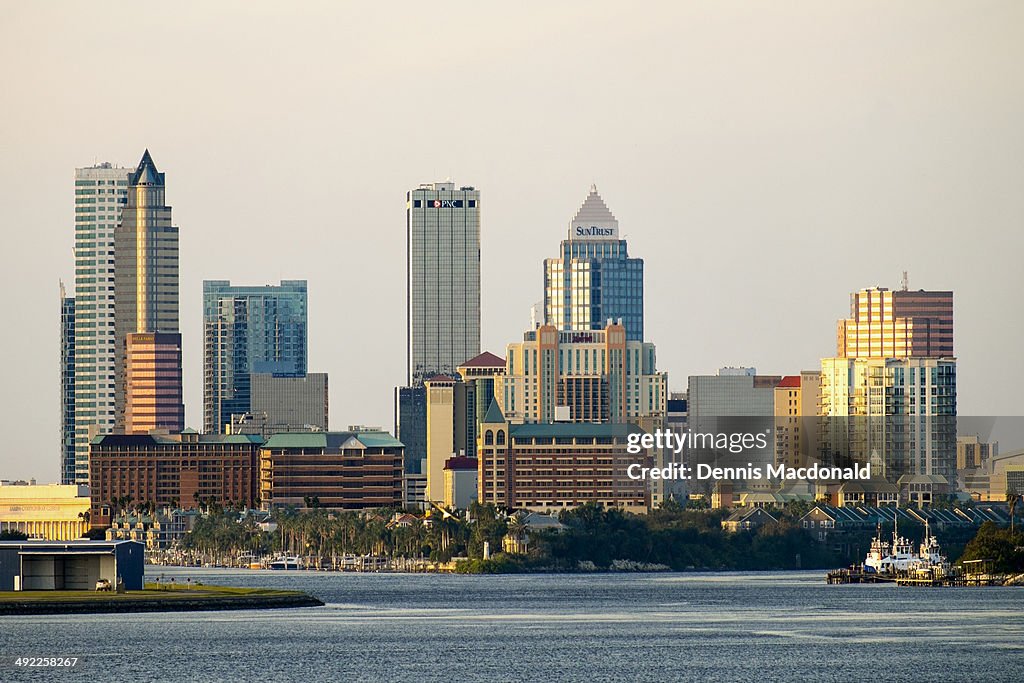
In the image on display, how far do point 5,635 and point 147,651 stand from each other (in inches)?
480

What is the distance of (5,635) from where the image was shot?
606ft

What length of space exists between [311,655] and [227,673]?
15.4 meters

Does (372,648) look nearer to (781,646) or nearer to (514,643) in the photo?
(514,643)

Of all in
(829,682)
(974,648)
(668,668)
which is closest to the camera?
(829,682)

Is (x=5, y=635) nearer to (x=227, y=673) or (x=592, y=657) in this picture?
(x=227, y=673)

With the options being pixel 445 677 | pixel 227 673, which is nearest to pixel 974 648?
pixel 445 677

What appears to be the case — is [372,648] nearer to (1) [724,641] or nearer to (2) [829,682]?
(1) [724,641]

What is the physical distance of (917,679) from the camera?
16212cm

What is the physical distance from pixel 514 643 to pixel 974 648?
34200 mm

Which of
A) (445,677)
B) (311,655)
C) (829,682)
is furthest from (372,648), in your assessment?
(829,682)

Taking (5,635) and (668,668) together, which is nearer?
(668,668)

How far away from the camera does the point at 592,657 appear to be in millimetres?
179875

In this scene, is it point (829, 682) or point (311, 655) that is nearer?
point (829, 682)

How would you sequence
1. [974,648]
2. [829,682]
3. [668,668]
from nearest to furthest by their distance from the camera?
[829,682] → [668,668] → [974,648]
